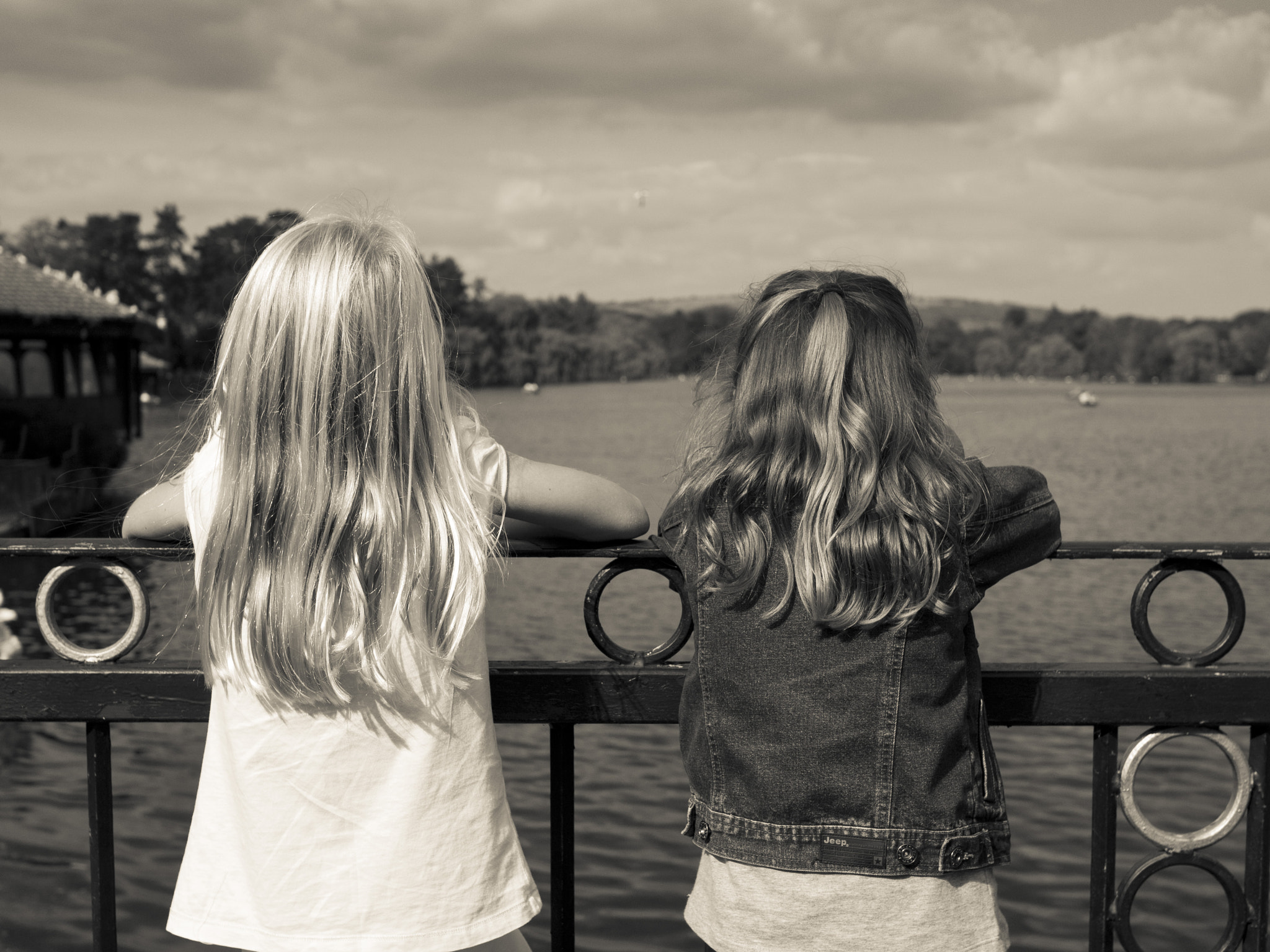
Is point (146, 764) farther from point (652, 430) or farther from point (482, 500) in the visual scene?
point (652, 430)

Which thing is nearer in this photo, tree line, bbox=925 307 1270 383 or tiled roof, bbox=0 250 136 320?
tiled roof, bbox=0 250 136 320

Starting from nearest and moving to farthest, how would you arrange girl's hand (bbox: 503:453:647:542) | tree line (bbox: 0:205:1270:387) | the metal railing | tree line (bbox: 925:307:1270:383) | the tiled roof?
girl's hand (bbox: 503:453:647:542), the metal railing, the tiled roof, tree line (bbox: 0:205:1270:387), tree line (bbox: 925:307:1270:383)

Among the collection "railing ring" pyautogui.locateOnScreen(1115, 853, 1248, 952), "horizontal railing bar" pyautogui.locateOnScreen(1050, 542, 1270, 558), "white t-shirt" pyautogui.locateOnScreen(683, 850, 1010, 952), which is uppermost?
"horizontal railing bar" pyautogui.locateOnScreen(1050, 542, 1270, 558)

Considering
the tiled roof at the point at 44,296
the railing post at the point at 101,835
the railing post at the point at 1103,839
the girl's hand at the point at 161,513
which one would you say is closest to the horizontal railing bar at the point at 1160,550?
the railing post at the point at 1103,839

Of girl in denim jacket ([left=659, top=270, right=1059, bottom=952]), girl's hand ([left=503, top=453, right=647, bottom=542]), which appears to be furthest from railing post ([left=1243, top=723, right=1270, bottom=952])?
girl's hand ([left=503, top=453, right=647, bottom=542])

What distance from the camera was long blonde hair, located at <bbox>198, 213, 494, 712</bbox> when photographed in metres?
1.58

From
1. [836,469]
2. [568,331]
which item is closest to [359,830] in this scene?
[836,469]

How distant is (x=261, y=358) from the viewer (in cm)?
159

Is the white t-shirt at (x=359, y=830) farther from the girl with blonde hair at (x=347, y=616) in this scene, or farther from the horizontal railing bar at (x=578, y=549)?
the horizontal railing bar at (x=578, y=549)

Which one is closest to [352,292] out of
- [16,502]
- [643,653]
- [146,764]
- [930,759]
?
[643,653]

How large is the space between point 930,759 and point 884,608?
0.75ft

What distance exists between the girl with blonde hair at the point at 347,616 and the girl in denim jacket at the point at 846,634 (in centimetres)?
30

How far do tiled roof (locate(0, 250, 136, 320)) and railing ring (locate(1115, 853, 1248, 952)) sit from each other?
28486 mm

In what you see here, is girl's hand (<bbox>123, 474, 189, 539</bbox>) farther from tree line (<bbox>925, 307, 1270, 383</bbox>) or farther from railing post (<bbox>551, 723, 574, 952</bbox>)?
tree line (<bbox>925, 307, 1270, 383</bbox>)
